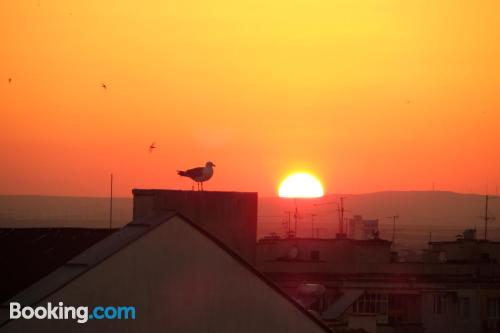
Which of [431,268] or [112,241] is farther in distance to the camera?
[431,268]

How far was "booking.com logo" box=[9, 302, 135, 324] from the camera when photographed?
18.5 metres

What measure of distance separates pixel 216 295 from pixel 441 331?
40328 millimetres

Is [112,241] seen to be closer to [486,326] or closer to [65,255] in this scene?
[65,255]

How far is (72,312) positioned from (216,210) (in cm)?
579

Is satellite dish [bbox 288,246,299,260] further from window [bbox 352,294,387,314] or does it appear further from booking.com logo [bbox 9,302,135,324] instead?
booking.com logo [bbox 9,302,135,324]

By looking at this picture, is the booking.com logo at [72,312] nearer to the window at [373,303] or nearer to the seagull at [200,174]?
the seagull at [200,174]

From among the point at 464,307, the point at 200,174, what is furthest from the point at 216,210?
the point at 464,307

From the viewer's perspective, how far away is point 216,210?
79.0 feet

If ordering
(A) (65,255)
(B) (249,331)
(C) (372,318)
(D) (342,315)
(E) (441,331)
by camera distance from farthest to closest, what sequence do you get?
(E) (441,331) → (C) (372,318) → (D) (342,315) → (A) (65,255) → (B) (249,331)

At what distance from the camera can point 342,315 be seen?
136 ft

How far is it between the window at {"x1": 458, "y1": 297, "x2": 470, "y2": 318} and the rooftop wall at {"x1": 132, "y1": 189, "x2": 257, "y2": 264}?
37.6m

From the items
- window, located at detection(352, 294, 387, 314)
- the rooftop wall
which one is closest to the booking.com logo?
the rooftop wall

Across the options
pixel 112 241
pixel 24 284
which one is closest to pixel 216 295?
pixel 112 241

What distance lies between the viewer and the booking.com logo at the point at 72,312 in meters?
18.5
